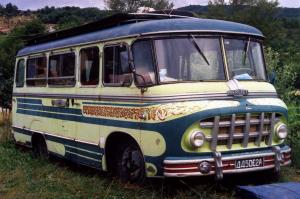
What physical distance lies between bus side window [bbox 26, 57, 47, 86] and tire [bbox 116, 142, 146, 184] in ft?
10.3

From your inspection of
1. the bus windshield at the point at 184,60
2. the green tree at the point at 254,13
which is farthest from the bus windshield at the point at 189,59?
the green tree at the point at 254,13

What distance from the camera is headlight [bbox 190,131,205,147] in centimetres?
674

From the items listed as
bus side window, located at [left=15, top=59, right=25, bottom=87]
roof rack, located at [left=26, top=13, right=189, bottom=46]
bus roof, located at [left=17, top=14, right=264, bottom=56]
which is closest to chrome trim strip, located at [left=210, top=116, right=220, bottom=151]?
bus roof, located at [left=17, top=14, right=264, bottom=56]

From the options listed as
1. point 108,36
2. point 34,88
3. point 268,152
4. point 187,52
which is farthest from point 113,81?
point 34,88

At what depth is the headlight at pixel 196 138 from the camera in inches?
265

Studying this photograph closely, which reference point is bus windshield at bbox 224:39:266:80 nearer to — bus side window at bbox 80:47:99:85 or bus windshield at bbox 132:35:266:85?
bus windshield at bbox 132:35:266:85

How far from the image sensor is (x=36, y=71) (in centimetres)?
1102

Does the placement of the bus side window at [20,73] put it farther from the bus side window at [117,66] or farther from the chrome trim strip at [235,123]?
the chrome trim strip at [235,123]

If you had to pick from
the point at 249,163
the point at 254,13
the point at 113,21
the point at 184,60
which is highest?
the point at 254,13

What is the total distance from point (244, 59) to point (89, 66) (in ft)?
8.13

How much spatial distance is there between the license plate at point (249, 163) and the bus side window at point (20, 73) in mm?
6254

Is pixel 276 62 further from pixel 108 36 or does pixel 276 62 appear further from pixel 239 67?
pixel 108 36

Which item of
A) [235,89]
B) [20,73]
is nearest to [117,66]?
[235,89]

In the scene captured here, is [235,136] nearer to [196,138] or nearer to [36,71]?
[196,138]
